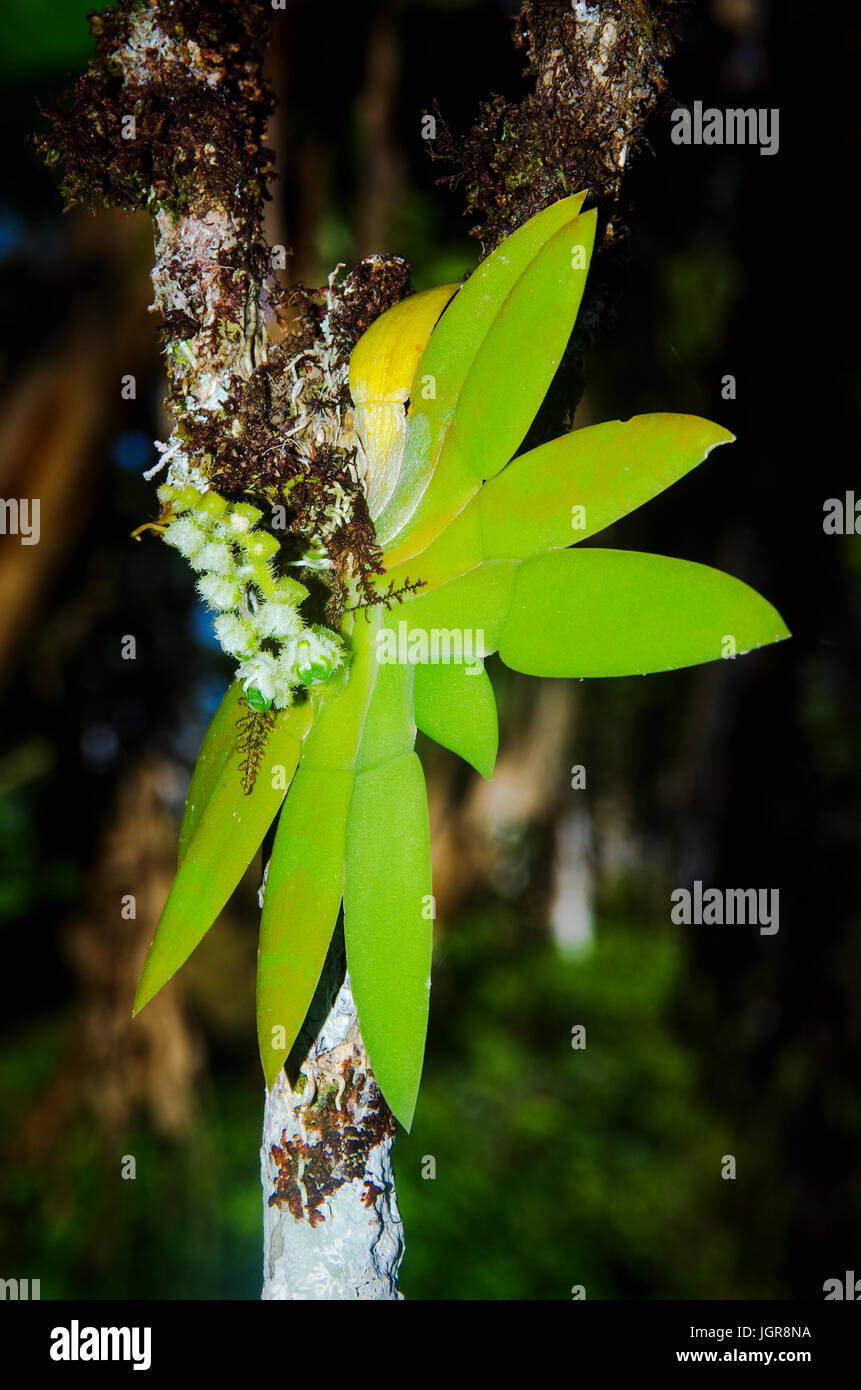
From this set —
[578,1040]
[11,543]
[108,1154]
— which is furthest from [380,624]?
[108,1154]

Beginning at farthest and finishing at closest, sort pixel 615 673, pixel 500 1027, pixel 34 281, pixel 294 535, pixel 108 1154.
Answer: pixel 500 1027 < pixel 34 281 < pixel 108 1154 < pixel 294 535 < pixel 615 673

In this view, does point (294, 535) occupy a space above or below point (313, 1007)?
above

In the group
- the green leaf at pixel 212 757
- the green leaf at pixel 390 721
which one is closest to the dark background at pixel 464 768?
the green leaf at pixel 212 757

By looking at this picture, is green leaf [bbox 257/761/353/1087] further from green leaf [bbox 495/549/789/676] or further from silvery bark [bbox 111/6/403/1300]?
green leaf [bbox 495/549/789/676]

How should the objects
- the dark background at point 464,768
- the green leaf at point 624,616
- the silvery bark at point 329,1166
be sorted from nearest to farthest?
the green leaf at point 624,616 → the silvery bark at point 329,1166 → the dark background at point 464,768

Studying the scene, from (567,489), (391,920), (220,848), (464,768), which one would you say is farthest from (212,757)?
(464,768)

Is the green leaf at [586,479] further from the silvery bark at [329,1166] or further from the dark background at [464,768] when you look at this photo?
the dark background at [464,768]

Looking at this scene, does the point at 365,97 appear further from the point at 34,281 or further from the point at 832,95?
the point at 832,95
